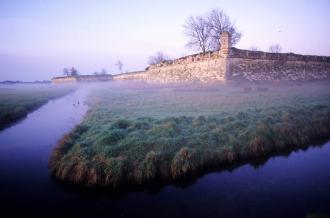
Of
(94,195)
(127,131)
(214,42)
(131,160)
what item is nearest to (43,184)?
(94,195)

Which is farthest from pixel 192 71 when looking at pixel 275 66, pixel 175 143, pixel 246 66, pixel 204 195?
pixel 204 195

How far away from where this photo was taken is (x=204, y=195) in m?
6.80

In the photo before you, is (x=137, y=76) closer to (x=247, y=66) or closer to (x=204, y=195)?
(x=247, y=66)

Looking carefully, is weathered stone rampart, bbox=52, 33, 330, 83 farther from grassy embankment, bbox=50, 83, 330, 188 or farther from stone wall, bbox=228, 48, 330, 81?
grassy embankment, bbox=50, 83, 330, 188

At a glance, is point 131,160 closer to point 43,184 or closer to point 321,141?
point 43,184

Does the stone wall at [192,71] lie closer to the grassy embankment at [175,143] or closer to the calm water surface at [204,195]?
the grassy embankment at [175,143]

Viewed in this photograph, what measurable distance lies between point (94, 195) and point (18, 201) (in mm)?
2125

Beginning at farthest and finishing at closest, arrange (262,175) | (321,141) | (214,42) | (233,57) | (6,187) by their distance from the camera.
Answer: (214,42) → (233,57) → (321,141) → (262,175) → (6,187)

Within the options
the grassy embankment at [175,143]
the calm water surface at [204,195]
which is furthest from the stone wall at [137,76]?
the calm water surface at [204,195]

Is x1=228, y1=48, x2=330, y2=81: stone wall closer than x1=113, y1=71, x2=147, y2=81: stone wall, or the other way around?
x1=228, y1=48, x2=330, y2=81: stone wall

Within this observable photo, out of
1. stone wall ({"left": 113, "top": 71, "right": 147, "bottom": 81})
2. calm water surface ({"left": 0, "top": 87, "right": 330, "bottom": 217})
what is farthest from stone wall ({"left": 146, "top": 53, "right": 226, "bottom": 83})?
calm water surface ({"left": 0, "top": 87, "right": 330, "bottom": 217})

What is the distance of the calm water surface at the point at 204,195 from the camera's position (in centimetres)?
607

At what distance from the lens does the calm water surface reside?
6074 millimetres

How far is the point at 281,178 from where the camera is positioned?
24.9 ft
